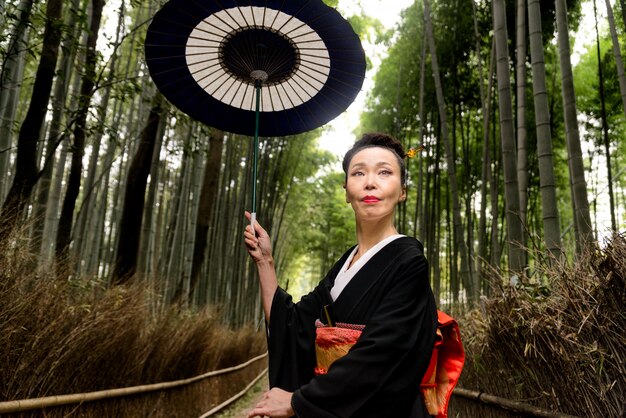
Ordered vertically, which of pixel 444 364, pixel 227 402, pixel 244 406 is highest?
pixel 444 364

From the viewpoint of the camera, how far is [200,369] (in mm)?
4922

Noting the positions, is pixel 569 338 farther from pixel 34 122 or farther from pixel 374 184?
pixel 34 122

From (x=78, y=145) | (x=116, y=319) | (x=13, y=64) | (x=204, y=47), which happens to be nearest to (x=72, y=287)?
(x=116, y=319)

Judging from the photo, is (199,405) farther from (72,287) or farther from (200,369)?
(72,287)

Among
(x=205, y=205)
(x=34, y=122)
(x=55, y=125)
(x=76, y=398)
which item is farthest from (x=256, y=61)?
(x=205, y=205)

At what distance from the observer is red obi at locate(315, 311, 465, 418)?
1.40 m

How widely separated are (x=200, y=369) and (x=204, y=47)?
3811 millimetres

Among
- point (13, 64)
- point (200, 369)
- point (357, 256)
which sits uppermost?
point (13, 64)

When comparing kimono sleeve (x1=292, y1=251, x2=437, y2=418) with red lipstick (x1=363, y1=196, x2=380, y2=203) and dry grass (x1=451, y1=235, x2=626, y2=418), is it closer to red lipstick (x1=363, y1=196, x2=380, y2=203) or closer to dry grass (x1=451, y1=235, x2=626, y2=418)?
red lipstick (x1=363, y1=196, x2=380, y2=203)

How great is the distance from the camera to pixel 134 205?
5367mm

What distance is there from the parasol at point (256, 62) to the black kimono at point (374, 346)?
1.69 ft

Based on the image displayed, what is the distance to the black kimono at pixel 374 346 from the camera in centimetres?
124

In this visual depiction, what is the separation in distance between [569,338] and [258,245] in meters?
1.33

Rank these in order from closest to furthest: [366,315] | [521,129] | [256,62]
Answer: [366,315] < [256,62] < [521,129]
